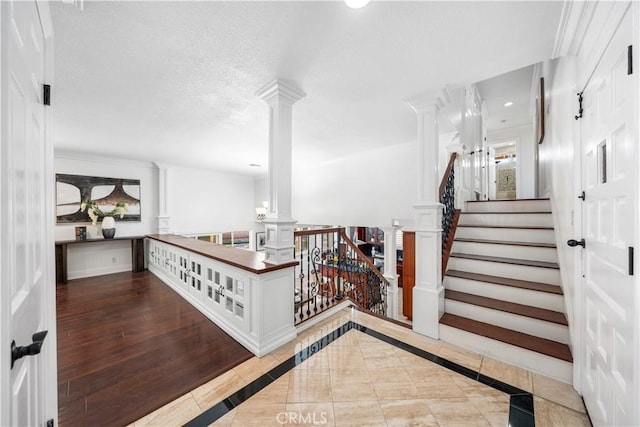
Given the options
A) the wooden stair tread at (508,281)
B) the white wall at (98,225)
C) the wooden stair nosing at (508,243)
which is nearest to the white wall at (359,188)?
the wooden stair nosing at (508,243)

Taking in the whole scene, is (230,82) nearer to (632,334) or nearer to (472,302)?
(632,334)

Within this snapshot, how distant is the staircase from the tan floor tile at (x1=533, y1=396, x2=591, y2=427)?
0.98 feet

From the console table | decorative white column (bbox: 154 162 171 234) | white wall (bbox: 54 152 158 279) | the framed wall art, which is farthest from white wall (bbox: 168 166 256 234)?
the console table

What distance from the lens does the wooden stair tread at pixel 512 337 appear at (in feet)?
5.86

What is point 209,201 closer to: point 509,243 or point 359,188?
point 359,188

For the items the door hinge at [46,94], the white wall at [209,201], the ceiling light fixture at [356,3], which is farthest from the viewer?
the white wall at [209,201]

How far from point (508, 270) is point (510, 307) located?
43 centimetres

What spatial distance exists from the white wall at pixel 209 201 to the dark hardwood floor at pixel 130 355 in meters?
2.75

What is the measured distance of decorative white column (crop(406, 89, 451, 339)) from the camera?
2332 mm

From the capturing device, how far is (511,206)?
10.8ft

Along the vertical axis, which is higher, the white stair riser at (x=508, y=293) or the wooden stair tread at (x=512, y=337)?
the white stair riser at (x=508, y=293)

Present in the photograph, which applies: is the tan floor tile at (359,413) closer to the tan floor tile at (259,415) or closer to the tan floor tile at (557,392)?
the tan floor tile at (259,415)

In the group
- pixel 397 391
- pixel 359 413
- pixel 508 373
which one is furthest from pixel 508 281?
pixel 359 413

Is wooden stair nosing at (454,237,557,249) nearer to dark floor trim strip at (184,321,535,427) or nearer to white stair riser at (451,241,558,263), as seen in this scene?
white stair riser at (451,241,558,263)
